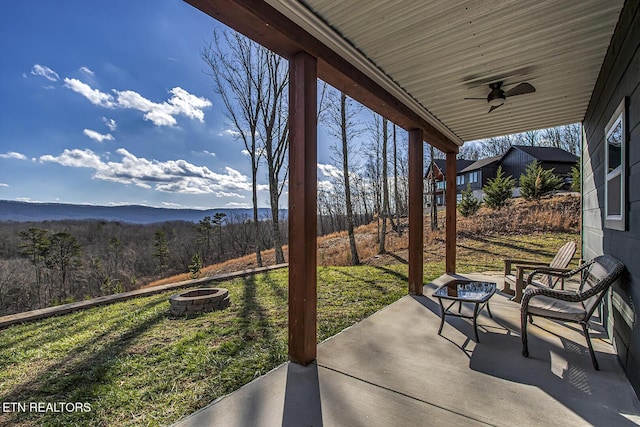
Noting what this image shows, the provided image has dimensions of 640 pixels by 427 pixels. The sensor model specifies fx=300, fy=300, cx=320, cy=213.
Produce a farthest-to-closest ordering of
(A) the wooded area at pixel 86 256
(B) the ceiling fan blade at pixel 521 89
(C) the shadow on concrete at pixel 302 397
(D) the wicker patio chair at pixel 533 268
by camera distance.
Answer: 1. (A) the wooded area at pixel 86 256
2. (D) the wicker patio chair at pixel 533 268
3. (B) the ceiling fan blade at pixel 521 89
4. (C) the shadow on concrete at pixel 302 397

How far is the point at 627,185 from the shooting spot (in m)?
2.08

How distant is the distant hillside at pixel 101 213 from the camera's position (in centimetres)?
831

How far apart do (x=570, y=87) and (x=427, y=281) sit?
138 inches

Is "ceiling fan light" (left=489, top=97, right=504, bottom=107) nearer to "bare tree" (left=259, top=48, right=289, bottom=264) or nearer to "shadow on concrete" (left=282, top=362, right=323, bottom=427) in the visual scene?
"shadow on concrete" (left=282, top=362, right=323, bottom=427)

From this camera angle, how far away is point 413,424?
1.66 m

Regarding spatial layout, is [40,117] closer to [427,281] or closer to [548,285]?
[427,281]

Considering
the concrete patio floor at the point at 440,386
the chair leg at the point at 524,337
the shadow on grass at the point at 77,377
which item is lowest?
the shadow on grass at the point at 77,377

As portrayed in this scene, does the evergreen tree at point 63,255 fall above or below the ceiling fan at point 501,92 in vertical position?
below

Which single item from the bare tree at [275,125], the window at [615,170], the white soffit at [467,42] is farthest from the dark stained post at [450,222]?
the bare tree at [275,125]

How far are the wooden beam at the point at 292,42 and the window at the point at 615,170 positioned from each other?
1.96 m

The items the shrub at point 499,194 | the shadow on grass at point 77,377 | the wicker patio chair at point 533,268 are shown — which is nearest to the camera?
the shadow on grass at point 77,377

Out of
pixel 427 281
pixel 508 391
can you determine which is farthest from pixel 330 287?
pixel 508 391

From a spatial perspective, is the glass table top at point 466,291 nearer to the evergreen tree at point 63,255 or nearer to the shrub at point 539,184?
the evergreen tree at point 63,255

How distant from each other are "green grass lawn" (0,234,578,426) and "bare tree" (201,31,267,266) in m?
5.56
